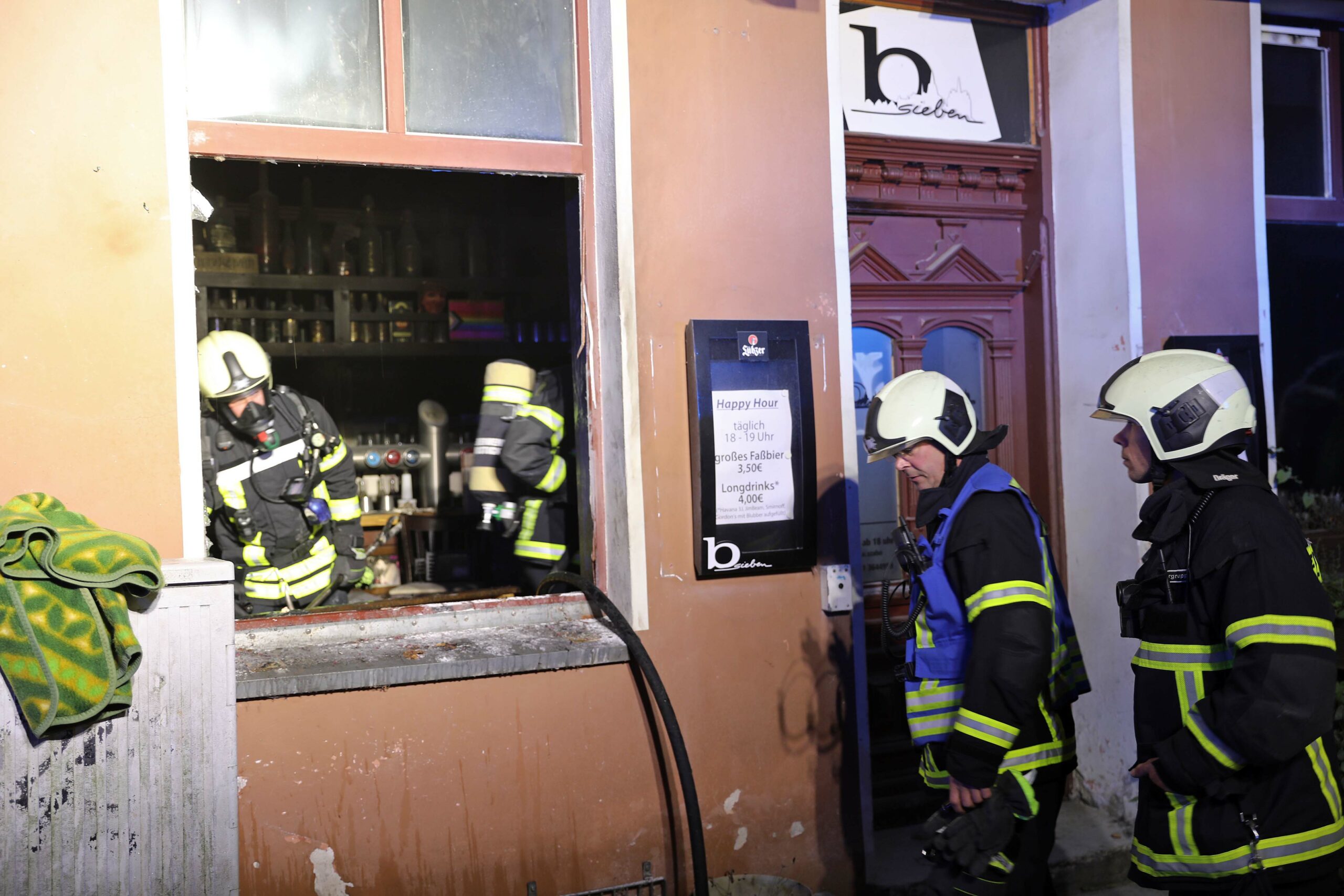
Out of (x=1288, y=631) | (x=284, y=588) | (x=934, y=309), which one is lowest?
(x=284, y=588)

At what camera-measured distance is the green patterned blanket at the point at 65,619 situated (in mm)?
2609

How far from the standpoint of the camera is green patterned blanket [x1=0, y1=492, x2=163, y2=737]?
8.56 ft

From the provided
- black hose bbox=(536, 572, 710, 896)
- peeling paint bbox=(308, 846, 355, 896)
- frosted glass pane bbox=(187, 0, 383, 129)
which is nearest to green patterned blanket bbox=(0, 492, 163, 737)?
peeling paint bbox=(308, 846, 355, 896)

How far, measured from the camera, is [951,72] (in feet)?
16.8

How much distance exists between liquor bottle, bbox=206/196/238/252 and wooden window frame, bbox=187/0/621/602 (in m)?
3.56

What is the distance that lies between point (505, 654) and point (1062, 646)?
1943mm

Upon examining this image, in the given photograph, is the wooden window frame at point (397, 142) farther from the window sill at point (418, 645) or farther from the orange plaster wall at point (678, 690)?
the window sill at point (418, 645)

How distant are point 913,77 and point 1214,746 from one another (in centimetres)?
353

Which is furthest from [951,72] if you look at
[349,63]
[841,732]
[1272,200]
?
[841,732]

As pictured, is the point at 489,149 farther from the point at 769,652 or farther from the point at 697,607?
the point at 769,652

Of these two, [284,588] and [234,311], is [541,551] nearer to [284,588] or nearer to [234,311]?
[284,588]

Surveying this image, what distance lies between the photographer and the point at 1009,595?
305 centimetres

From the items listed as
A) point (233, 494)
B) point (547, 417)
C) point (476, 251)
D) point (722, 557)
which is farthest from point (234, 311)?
point (722, 557)

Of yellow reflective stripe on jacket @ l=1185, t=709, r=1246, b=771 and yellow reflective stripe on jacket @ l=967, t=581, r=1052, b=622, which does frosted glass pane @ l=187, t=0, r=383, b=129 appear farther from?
yellow reflective stripe on jacket @ l=1185, t=709, r=1246, b=771
